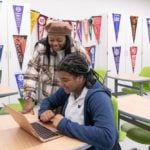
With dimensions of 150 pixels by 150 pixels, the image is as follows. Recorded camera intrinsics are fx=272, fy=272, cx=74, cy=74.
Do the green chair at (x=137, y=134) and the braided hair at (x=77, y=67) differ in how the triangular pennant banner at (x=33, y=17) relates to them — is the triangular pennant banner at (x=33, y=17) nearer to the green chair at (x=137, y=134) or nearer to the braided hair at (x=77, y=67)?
the green chair at (x=137, y=134)

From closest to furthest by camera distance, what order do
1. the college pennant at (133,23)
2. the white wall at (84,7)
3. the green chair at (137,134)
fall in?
the green chair at (137,134) < the white wall at (84,7) < the college pennant at (133,23)

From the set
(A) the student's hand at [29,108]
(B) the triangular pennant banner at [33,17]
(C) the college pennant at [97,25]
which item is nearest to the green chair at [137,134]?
(A) the student's hand at [29,108]

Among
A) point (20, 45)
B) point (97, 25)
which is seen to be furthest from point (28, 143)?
point (97, 25)

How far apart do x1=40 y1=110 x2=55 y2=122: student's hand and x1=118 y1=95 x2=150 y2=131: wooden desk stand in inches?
30.2

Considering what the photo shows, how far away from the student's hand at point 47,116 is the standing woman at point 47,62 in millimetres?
385

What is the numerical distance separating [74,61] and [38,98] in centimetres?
87

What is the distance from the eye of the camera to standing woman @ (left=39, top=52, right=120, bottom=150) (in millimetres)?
1336

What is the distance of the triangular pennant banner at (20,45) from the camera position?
480 cm

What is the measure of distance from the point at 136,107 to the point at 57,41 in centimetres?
91

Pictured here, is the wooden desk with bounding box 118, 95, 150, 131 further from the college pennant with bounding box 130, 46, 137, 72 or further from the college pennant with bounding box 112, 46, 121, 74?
the college pennant with bounding box 130, 46, 137, 72

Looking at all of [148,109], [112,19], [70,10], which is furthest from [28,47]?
[148,109]

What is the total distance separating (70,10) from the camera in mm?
6137

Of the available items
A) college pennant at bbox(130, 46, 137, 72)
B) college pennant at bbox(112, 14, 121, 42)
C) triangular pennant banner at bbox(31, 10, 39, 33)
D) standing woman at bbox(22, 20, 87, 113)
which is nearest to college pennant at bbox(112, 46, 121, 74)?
college pennant at bbox(112, 14, 121, 42)

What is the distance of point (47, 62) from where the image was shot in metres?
2.19
